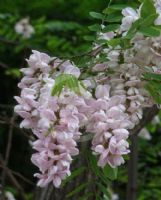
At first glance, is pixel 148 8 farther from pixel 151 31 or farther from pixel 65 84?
pixel 65 84

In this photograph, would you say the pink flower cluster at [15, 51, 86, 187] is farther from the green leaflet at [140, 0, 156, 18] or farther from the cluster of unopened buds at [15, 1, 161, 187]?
the green leaflet at [140, 0, 156, 18]

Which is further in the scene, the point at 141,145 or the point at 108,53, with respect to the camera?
the point at 141,145

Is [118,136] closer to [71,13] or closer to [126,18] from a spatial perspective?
[126,18]

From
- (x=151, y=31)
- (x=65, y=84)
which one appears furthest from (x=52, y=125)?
(x=151, y=31)

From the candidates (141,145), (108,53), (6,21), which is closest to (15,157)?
(6,21)

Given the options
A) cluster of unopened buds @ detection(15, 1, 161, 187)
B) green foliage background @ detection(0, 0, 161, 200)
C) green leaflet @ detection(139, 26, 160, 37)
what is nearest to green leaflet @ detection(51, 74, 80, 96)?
cluster of unopened buds @ detection(15, 1, 161, 187)

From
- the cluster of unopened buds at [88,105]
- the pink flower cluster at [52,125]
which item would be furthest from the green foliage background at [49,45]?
the pink flower cluster at [52,125]
